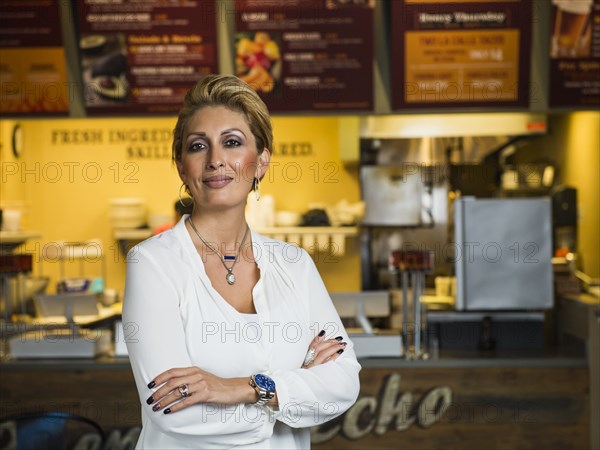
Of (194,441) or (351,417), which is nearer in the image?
(194,441)

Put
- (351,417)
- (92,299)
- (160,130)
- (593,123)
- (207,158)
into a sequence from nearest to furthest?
(207,158)
(351,417)
(92,299)
(593,123)
(160,130)

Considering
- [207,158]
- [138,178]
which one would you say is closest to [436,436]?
[207,158]

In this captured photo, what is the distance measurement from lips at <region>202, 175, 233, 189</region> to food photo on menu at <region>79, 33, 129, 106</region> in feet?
8.02

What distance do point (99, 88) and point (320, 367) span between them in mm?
2683

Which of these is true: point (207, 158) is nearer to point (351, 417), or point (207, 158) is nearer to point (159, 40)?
point (351, 417)

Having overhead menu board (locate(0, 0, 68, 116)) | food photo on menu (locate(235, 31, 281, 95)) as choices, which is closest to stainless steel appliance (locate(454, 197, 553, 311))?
food photo on menu (locate(235, 31, 281, 95))

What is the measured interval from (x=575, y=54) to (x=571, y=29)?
0.39 feet

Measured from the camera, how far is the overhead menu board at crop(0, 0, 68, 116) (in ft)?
13.2

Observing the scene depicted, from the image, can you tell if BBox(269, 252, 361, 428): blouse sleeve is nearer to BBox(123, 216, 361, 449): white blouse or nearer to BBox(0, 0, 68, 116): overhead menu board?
BBox(123, 216, 361, 449): white blouse

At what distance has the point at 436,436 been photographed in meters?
3.35

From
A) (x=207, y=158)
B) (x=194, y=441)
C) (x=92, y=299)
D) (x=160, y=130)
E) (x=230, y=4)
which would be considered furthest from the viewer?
→ (x=160, y=130)

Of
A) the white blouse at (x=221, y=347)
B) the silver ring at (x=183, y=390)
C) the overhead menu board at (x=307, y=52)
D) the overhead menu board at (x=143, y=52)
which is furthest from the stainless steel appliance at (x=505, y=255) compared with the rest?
the silver ring at (x=183, y=390)

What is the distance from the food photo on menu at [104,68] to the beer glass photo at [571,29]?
2065mm

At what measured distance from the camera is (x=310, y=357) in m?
1.81
